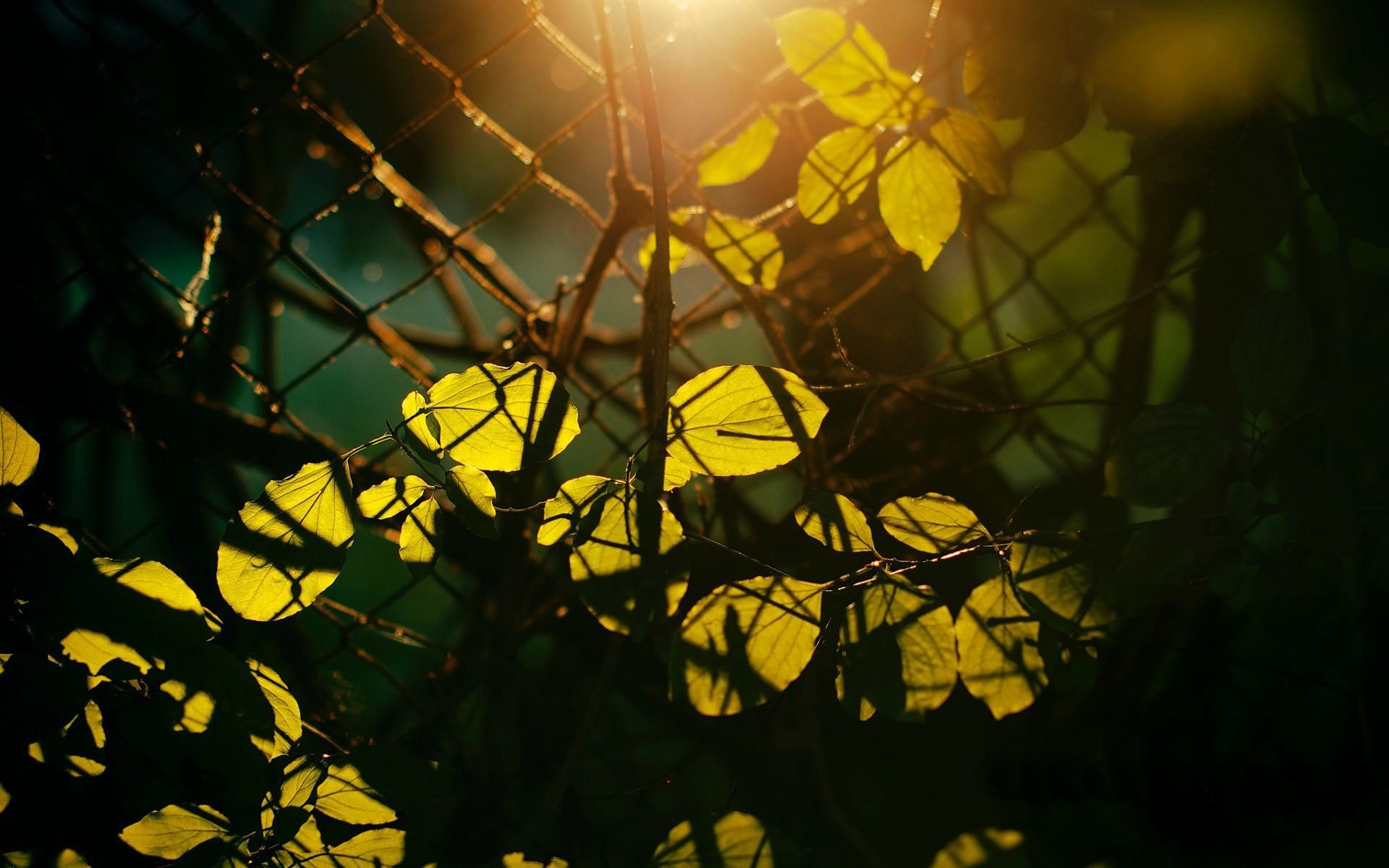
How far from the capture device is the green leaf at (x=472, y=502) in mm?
492

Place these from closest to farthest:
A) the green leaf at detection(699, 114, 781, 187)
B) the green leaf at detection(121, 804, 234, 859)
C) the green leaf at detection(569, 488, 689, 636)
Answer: the green leaf at detection(569, 488, 689, 636) < the green leaf at detection(121, 804, 234, 859) < the green leaf at detection(699, 114, 781, 187)

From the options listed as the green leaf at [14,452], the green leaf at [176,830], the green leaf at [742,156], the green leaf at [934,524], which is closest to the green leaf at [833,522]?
the green leaf at [934,524]

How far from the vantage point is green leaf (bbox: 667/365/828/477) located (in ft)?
1.48

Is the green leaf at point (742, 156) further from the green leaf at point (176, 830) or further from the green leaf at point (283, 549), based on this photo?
the green leaf at point (176, 830)

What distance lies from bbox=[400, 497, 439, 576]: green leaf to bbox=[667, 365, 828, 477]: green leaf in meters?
0.18

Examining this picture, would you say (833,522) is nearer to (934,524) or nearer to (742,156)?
(934,524)

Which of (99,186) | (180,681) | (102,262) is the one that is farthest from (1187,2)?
(99,186)

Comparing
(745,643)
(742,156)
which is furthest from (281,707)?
(742,156)

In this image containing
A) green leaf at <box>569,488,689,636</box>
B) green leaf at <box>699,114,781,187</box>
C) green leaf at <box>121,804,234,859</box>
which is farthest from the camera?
green leaf at <box>699,114,781,187</box>

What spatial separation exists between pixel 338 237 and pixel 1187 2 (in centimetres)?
197

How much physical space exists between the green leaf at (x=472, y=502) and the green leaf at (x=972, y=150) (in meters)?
0.44

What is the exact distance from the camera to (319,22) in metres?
1.63

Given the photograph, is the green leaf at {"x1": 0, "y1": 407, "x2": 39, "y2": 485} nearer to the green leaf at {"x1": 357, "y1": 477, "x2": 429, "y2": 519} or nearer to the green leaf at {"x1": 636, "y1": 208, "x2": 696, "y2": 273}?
the green leaf at {"x1": 357, "y1": 477, "x2": 429, "y2": 519}

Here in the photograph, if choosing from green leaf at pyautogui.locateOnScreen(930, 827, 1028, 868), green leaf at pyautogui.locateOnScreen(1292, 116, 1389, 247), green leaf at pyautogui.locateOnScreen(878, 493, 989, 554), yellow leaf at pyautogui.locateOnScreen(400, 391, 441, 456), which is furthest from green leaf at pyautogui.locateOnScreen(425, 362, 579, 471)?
green leaf at pyautogui.locateOnScreen(1292, 116, 1389, 247)
